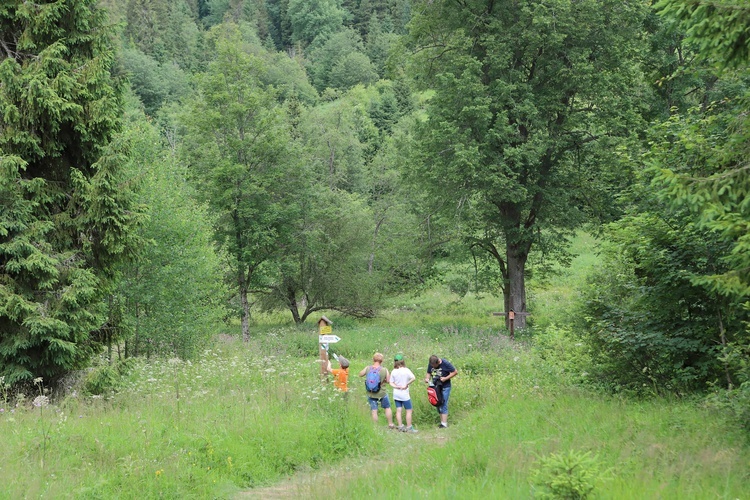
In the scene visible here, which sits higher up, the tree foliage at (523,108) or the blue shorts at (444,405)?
the tree foliage at (523,108)

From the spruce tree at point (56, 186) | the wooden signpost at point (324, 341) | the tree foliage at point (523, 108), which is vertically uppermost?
the tree foliage at point (523, 108)

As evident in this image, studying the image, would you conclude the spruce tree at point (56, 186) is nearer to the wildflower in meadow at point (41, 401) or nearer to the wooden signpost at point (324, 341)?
the wildflower in meadow at point (41, 401)

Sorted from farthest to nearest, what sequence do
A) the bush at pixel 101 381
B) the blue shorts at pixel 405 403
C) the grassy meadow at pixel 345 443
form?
the blue shorts at pixel 405 403, the bush at pixel 101 381, the grassy meadow at pixel 345 443

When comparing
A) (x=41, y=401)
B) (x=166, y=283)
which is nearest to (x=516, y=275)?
(x=166, y=283)

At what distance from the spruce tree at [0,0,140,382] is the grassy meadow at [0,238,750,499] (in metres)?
1.10

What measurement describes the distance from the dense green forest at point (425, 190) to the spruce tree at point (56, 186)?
0.04 m

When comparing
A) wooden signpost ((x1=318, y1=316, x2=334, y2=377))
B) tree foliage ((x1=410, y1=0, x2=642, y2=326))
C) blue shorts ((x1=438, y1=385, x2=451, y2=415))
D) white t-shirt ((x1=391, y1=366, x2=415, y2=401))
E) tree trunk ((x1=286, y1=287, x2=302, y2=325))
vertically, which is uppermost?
tree foliage ((x1=410, y1=0, x2=642, y2=326))

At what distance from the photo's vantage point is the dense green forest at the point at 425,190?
8.91 meters

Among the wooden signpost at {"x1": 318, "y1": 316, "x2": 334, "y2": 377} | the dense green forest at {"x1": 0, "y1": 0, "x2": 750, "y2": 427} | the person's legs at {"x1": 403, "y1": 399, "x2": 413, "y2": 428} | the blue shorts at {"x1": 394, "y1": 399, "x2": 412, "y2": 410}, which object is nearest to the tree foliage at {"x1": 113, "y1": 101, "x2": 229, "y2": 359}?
the dense green forest at {"x1": 0, "y1": 0, "x2": 750, "y2": 427}

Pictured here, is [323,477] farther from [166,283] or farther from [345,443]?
[166,283]

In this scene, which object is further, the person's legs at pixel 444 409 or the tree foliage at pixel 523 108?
the tree foliage at pixel 523 108

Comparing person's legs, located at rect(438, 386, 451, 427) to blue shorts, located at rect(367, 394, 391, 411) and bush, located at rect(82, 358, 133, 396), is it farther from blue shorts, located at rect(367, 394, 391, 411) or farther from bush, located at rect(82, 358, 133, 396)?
bush, located at rect(82, 358, 133, 396)

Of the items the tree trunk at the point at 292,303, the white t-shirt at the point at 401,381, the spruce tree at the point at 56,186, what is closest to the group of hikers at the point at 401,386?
the white t-shirt at the point at 401,381

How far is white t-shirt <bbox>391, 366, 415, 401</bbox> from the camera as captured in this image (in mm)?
12117
